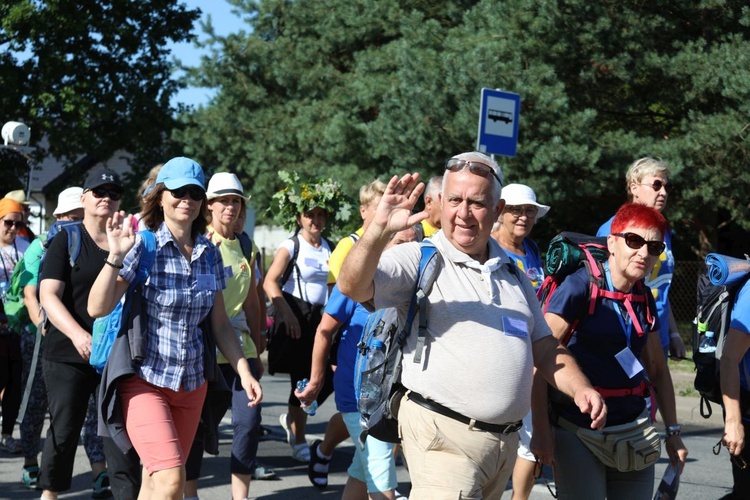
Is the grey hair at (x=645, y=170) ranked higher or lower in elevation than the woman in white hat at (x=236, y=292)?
higher

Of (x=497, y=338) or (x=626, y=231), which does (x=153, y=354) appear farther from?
(x=626, y=231)

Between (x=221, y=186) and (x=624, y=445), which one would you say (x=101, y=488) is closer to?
(x=221, y=186)

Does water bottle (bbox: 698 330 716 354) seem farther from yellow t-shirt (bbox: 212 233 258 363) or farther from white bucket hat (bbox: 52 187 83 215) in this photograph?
white bucket hat (bbox: 52 187 83 215)

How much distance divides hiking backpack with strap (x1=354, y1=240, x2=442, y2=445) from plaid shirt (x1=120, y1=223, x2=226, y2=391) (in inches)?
41.7

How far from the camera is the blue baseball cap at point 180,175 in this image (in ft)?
14.9

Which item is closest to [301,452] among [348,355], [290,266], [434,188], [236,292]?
[290,266]

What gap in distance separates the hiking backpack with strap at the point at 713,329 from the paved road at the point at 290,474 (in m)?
2.07

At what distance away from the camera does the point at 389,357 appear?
11.6 ft

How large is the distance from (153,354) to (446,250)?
5.15 feet

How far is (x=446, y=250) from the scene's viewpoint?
3521 mm

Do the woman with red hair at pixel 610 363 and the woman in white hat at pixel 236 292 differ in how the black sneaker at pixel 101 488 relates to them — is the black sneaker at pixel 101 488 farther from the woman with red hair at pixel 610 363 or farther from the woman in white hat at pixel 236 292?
the woman with red hair at pixel 610 363

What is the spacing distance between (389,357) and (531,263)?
2.89 metres

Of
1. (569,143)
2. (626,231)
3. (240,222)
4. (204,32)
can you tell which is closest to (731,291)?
(626,231)

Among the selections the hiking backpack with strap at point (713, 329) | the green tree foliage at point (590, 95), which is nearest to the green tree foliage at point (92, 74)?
the green tree foliage at point (590, 95)
